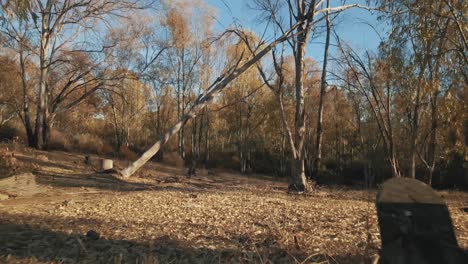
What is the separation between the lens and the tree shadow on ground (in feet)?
15.5

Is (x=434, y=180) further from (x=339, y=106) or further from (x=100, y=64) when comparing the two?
(x=100, y=64)

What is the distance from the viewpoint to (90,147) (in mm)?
33062

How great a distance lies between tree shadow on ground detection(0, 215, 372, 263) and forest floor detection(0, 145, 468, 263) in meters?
0.01

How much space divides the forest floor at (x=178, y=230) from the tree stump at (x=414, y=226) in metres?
0.74

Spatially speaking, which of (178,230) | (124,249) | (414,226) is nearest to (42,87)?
(178,230)

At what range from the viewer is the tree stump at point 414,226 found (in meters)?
3.18

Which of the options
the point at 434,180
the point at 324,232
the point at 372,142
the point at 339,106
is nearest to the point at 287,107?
the point at 339,106

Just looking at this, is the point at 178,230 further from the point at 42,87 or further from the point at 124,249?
the point at 42,87

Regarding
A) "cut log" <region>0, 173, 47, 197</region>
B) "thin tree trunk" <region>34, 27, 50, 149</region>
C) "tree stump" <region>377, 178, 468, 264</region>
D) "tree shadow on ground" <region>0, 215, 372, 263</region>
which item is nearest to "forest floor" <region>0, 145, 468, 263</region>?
"tree shadow on ground" <region>0, 215, 372, 263</region>

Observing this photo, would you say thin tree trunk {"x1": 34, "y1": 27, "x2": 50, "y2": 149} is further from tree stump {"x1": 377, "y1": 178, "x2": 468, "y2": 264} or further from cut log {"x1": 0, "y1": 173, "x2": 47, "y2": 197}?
tree stump {"x1": 377, "y1": 178, "x2": 468, "y2": 264}

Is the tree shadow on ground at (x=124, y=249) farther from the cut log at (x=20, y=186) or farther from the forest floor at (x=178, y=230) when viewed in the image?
the cut log at (x=20, y=186)

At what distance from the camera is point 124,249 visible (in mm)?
5141

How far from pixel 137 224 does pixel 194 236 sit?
1.09 m

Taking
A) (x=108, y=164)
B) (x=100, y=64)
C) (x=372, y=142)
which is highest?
(x=100, y=64)
